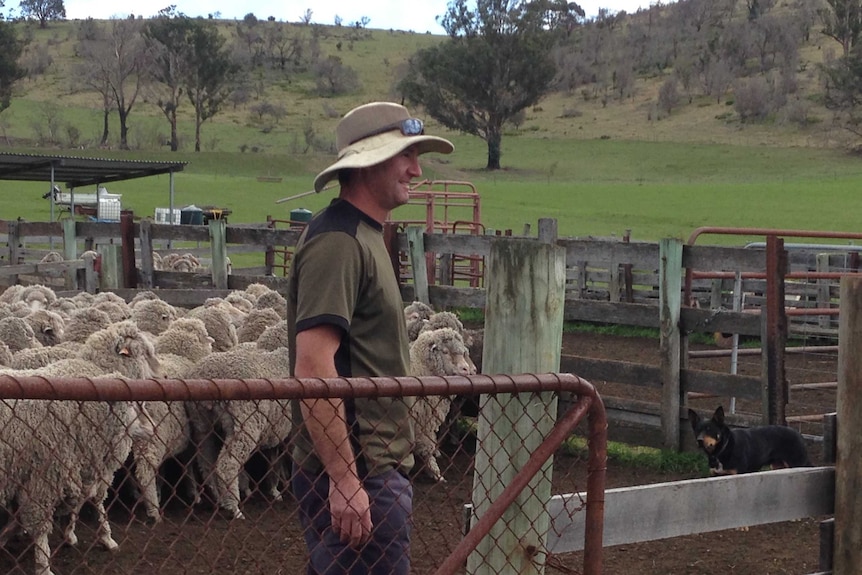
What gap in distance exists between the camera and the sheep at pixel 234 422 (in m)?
7.27

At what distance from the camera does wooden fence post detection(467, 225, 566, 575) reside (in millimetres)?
3381

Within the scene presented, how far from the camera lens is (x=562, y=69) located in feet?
303

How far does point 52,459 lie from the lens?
18.9ft

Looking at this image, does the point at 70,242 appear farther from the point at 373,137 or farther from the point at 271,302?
the point at 373,137

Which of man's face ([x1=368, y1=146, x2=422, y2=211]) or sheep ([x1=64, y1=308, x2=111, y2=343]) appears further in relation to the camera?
sheep ([x1=64, y1=308, x2=111, y2=343])

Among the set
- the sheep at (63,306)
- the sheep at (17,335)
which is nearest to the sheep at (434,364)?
the sheep at (17,335)

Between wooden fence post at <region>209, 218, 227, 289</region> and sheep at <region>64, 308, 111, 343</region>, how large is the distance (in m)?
4.46

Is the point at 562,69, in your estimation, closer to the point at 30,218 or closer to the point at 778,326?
the point at 30,218

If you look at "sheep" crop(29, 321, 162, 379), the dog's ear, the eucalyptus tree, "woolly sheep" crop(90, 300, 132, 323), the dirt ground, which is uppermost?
the eucalyptus tree

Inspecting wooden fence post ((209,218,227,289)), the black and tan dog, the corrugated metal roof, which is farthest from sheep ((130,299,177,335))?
the corrugated metal roof

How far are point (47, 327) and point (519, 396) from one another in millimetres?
6351

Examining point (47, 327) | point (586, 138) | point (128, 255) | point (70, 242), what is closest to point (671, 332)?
point (47, 327)

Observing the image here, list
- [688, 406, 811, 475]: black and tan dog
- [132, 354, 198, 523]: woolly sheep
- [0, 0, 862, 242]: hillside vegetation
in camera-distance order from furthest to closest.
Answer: [0, 0, 862, 242]: hillside vegetation
[688, 406, 811, 475]: black and tan dog
[132, 354, 198, 523]: woolly sheep

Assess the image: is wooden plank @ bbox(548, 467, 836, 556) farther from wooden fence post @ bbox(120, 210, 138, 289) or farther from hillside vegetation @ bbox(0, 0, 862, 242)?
hillside vegetation @ bbox(0, 0, 862, 242)
